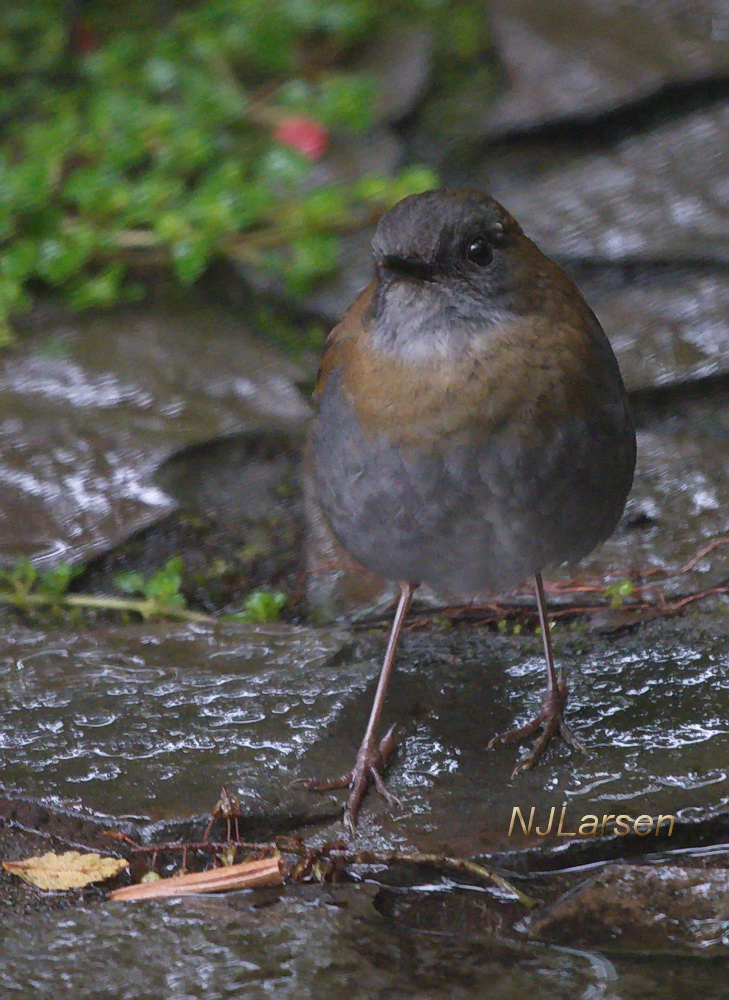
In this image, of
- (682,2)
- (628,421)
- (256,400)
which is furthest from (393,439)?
(682,2)

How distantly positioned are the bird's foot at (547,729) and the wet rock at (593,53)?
136 inches

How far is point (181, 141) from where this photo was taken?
5531mm

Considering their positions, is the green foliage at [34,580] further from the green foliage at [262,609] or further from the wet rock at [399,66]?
the wet rock at [399,66]

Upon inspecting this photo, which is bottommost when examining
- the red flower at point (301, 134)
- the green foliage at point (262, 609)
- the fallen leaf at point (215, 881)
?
the fallen leaf at point (215, 881)

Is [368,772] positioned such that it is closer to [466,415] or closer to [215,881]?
[215,881]

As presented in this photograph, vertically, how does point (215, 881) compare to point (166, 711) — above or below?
below

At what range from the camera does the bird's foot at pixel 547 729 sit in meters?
3.17

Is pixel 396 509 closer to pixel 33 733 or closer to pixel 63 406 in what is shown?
pixel 33 733

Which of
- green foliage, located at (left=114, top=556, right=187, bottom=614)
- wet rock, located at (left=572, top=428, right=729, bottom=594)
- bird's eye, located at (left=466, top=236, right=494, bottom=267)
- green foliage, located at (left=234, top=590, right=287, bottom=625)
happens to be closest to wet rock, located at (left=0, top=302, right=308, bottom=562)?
green foliage, located at (left=114, top=556, right=187, bottom=614)

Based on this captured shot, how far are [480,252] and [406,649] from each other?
133cm

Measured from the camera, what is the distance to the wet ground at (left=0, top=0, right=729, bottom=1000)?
8.32ft

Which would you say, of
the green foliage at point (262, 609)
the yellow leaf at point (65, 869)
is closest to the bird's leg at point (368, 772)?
the yellow leaf at point (65, 869)

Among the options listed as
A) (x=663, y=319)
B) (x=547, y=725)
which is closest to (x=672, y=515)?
(x=663, y=319)

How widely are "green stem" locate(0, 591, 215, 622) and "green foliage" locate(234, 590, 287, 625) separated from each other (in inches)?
5.2
